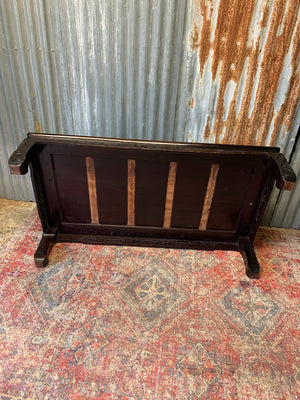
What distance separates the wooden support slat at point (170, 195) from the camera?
82.3 inches

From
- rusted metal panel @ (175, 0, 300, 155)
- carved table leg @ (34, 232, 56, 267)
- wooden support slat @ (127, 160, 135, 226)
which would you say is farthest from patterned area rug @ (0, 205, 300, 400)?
rusted metal panel @ (175, 0, 300, 155)

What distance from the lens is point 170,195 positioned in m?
2.21

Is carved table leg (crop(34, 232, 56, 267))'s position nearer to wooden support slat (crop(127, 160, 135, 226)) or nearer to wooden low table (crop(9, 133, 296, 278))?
wooden low table (crop(9, 133, 296, 278))

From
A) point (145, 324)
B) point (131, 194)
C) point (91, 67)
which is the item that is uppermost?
point (91, 67)

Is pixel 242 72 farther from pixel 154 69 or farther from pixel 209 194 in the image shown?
pixel 209 194

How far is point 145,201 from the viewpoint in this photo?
2242 millimetres

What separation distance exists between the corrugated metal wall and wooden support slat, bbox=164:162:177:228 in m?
0.52

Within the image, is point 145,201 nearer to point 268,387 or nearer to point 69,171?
point 69,171

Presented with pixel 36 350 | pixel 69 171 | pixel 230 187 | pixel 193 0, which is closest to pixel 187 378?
pixel 36 350

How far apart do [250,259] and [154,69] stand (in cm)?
165

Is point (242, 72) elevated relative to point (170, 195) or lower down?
elevated

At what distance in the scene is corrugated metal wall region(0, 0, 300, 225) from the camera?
203cm

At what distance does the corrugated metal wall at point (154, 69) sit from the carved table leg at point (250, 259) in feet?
2.81

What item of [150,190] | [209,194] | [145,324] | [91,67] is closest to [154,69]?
[91,67]
